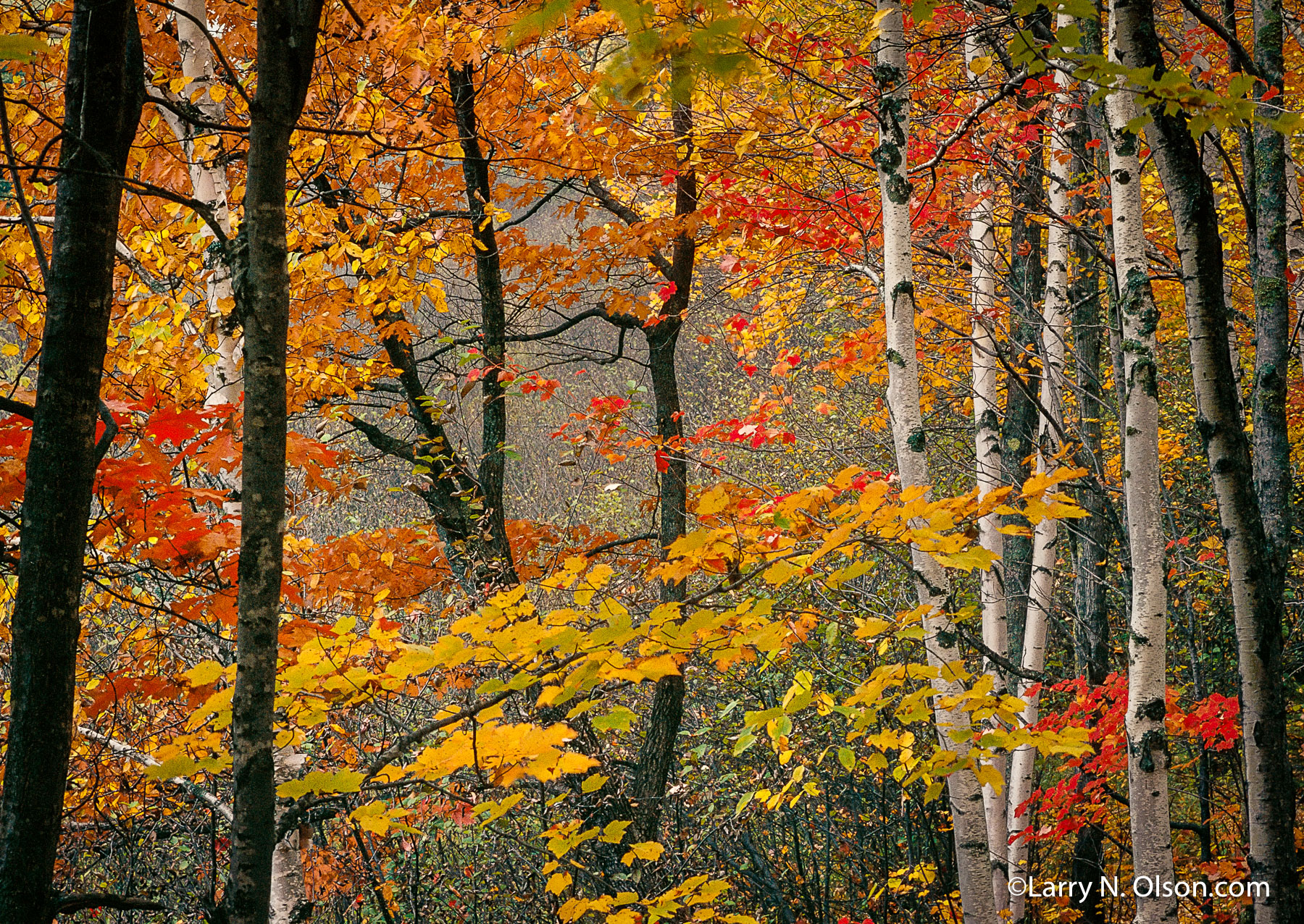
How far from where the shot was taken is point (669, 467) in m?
6.64

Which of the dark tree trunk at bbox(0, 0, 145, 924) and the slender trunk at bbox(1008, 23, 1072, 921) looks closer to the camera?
the dark tree trunk at bbox(0, 0, 145, 924)

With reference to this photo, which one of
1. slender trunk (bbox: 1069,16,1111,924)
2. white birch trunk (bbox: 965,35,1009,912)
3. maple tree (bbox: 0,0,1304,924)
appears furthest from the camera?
slender trunk (bbox: 1069,16,1111,924)

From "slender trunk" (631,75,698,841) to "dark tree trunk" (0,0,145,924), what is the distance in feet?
12.6

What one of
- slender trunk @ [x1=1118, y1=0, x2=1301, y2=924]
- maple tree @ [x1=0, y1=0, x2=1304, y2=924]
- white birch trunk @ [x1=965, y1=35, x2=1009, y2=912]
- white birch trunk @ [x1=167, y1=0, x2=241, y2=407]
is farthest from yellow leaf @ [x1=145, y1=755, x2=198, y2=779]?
white birch trunk @ [x1=965, y1=35, x2=1009, y2=912]

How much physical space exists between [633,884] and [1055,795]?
2.39 meters

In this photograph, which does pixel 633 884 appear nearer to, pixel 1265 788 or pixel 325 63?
pixel 1265 788

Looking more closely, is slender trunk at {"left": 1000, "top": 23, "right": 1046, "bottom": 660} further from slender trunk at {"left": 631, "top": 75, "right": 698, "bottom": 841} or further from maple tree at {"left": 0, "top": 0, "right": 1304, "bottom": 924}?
slender trunk at {"left": 631, "top": 75, "right": 698, "bottom": 841}

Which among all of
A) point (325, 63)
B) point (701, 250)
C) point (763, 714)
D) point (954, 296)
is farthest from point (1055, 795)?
point (325, 63)

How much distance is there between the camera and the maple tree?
175 centimetres

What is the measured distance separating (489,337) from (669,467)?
1704 millimetres

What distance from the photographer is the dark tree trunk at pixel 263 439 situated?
1577mm

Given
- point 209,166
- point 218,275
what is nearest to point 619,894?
point 218,275

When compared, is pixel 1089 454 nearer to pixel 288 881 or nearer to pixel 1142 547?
pixel 1142 547

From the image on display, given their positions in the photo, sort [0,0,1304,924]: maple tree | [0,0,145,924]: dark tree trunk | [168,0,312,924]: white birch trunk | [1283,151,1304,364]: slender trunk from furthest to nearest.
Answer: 1. [1283,151,1304,364]: slender trunk
2. [168,0,312,924]: white birch trunk
3. [0,0,1304,924]: maple tree
4. [0,0,145,924]: dark tree trunk
